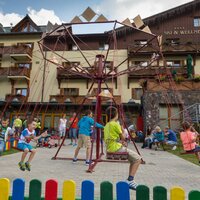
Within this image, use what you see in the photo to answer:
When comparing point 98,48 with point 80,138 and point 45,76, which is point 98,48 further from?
point 80,138

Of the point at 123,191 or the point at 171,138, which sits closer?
the point at 123,191

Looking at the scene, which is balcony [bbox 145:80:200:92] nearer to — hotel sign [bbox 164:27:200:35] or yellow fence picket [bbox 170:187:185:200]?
hotel sign [bbox 164:27:200:35]

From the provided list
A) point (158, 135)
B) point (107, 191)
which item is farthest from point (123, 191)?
point (158, 135)

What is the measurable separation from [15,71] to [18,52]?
2563 millimetres

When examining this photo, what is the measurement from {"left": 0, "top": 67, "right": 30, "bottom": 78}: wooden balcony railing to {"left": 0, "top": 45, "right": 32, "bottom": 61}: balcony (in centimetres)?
183

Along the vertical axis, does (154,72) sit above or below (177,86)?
above

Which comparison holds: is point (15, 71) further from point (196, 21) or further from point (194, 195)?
point (194, 195)

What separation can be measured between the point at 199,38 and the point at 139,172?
24.3 metres

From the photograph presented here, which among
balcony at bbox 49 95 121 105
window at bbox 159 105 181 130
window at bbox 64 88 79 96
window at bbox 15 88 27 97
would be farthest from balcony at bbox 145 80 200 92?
window at bbox 15 88 27 97

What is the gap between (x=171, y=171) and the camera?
6434 millimetres

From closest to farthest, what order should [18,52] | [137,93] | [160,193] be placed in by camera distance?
[160,193] → [137,93] → [18,52]

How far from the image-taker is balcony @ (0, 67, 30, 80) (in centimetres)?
2720

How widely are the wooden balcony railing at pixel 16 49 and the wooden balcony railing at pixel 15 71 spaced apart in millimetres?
2193

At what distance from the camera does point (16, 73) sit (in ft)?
89.8
